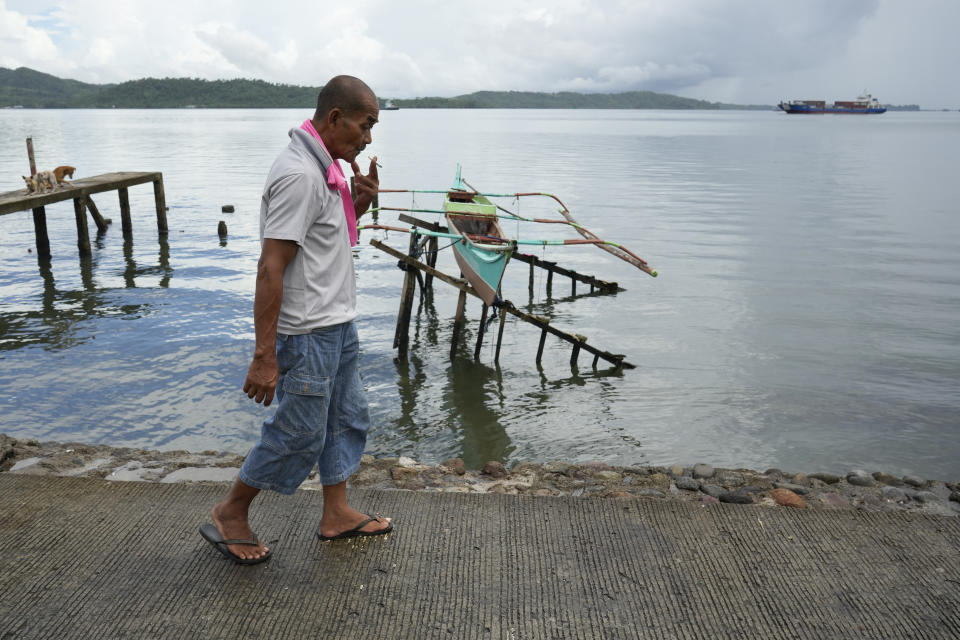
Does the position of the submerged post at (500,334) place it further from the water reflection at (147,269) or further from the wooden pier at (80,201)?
the wooden pier at (80,201)

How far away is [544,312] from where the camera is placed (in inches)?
582

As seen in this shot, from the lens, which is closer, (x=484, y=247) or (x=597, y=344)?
(x=484, y=247)

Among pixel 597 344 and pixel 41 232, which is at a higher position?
pixel 41 232

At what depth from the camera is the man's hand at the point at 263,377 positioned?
321 cm

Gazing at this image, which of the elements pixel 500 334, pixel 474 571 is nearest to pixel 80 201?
pixel 500 334

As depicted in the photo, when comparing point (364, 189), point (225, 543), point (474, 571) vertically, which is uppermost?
point (364, 189)

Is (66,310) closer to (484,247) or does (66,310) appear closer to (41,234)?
(41,234)

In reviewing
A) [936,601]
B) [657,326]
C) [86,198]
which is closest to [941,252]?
[657,326]

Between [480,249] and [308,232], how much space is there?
8.07 meters

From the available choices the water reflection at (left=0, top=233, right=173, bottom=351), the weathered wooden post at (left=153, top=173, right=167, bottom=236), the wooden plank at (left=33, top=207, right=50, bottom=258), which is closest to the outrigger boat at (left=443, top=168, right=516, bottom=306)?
the water reflection at (left=0, top=233, right=173, bottom=351)

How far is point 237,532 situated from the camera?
3629 millimetres

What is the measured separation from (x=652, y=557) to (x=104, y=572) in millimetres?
2587

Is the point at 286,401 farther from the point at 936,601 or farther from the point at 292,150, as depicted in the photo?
the point at 936,601

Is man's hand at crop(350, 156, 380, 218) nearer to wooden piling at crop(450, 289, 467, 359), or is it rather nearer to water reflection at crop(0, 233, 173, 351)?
wooden piling at crop(450, 289, 467, 359)
